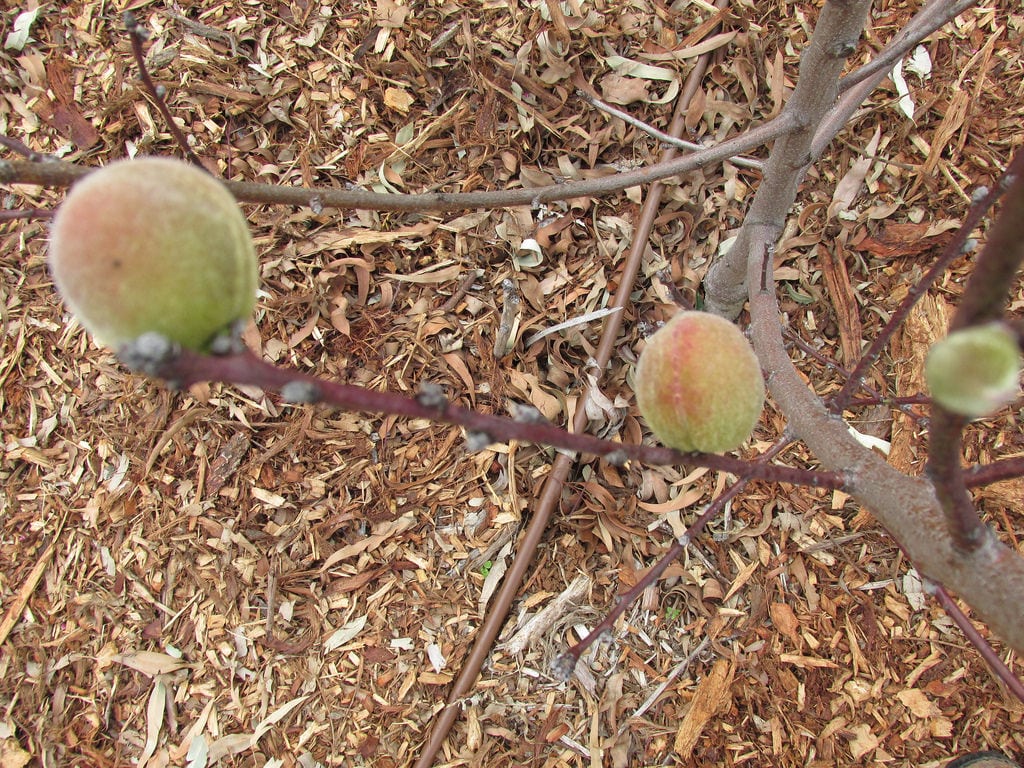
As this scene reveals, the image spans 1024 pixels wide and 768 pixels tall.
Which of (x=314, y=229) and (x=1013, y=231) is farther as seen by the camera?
(x=314, y=229)

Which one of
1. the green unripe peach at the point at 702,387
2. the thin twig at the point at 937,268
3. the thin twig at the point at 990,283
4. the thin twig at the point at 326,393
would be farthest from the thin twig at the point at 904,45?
the thin twig at the point at 326,393

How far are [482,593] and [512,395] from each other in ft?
1.94

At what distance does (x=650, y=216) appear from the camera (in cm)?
196

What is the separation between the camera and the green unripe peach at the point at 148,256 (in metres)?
0.56

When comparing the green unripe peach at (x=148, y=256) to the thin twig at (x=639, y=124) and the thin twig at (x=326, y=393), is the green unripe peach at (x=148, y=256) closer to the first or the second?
the thin twig at (x=326, y=393)

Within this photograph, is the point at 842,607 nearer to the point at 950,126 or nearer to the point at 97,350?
the point at 950,126

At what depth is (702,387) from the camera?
815 millimetres

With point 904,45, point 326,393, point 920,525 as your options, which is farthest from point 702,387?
point 904,45

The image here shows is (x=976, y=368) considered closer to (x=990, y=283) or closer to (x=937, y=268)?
(x=990, y=283)

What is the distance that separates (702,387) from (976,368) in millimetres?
398

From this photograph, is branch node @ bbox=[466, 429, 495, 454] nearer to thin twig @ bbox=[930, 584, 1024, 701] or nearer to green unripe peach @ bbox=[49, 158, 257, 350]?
green unripe peach @ bbox=[49, 158, 257, 350]

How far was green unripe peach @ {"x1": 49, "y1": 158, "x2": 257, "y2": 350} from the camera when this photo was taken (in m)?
0.56

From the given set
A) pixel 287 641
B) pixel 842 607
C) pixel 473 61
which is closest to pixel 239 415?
pixel 287 641

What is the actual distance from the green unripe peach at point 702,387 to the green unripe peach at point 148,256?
0.52 metres
